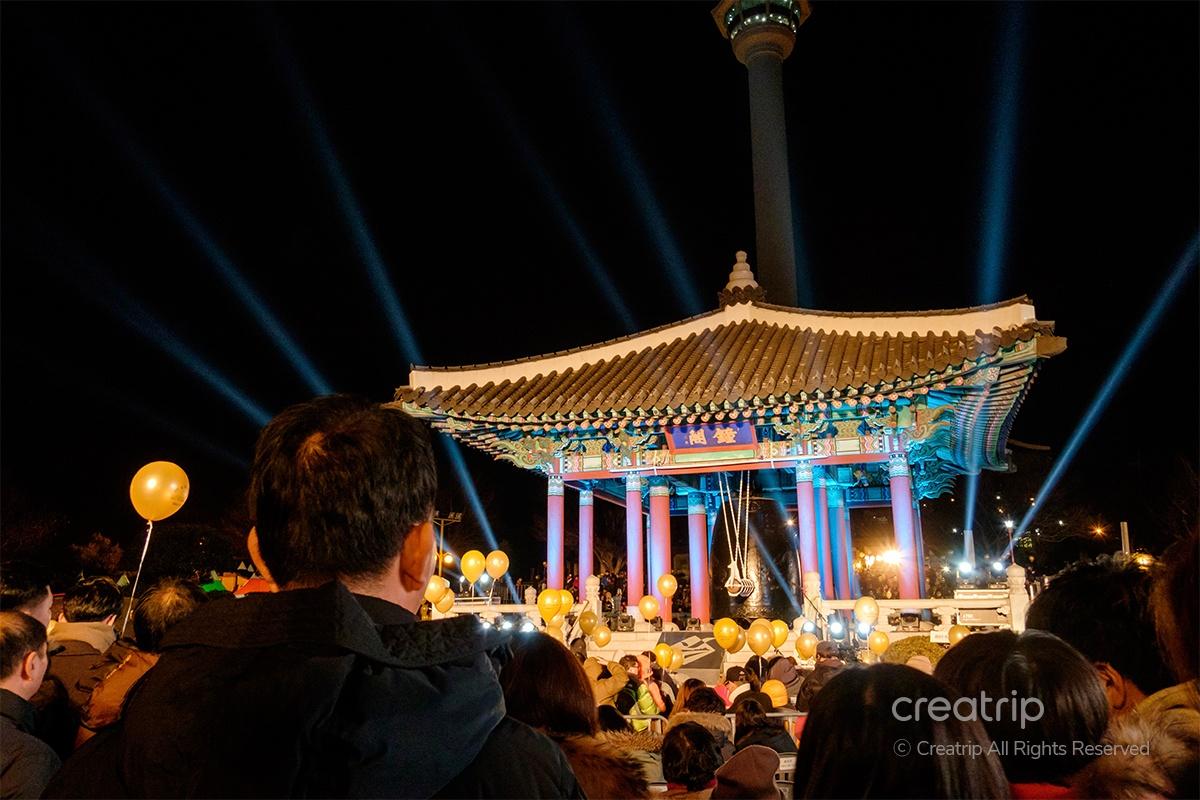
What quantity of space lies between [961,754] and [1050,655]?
2.05 feet

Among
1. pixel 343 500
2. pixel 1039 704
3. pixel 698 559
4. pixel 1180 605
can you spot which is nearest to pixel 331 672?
pixel 343 500

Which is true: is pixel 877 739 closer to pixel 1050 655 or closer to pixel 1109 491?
pixel 1050 655

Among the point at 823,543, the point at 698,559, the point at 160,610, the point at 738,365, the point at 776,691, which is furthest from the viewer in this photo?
the point at 823,543

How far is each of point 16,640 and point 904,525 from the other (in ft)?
39.7

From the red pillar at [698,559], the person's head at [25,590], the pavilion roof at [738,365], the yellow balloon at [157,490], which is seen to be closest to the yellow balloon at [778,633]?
the pavilion roof at [738,365]

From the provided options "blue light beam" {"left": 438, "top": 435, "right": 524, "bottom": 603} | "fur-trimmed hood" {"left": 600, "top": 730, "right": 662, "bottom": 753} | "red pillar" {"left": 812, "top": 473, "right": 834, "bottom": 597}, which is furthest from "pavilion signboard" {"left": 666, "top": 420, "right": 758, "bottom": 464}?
"blue light beam" {"left": 438, "top": 435, "right": 524, "bottom": 603}

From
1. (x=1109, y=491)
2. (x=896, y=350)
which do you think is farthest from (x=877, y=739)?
(x=1109, y=491)

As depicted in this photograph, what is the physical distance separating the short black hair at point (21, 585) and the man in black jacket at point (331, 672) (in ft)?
9.10

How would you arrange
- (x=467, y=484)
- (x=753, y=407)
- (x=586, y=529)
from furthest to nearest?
(x=467, y=484)
(x=586, y=529)
(x=753, y=407)

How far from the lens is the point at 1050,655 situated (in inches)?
81.4

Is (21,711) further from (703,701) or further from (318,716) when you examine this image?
(703,701)

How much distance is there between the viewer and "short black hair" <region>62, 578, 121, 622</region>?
14.7 ft

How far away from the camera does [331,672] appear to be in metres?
1.29

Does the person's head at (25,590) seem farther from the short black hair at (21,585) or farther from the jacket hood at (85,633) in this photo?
the jacket hood at (85,633)
